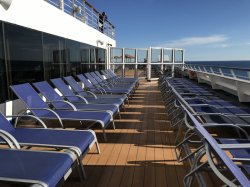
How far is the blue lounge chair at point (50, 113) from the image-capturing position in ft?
10.8

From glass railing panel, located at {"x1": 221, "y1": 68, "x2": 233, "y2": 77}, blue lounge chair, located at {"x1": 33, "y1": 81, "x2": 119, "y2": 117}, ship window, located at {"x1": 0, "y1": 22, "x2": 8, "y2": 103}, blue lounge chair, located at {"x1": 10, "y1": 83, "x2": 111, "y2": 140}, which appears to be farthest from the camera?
glass railing panel, located at {"x1": 221, "y1": 68, "x2": 233, "y2": 77}

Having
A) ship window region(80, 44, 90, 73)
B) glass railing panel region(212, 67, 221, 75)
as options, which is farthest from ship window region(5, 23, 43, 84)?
glass railing panel region(212, 67, 221, 75)

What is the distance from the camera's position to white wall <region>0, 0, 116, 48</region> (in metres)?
4.26

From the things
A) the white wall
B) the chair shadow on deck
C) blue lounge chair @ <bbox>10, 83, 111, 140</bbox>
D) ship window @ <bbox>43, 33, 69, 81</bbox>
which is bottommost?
the chair shadow on deck

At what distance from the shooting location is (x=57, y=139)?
8.00 ft

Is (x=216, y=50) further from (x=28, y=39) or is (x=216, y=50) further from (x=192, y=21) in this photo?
(x=28, y=39)

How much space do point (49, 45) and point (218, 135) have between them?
160 inches

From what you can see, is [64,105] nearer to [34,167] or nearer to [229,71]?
[34,167]

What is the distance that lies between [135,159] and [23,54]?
302 cm

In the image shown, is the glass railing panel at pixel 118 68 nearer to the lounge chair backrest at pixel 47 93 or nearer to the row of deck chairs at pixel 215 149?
the row of deck chairs at pixel 215 149

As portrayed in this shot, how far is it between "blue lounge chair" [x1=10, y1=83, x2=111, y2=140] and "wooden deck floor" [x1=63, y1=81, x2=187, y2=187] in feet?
1.27

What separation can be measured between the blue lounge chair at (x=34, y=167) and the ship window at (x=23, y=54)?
260 centimetres

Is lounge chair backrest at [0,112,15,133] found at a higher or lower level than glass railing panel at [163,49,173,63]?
lower

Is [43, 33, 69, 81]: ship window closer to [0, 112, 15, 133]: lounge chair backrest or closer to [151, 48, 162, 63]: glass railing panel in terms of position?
[0, 112, 15, 133]: lounge chair backrest
